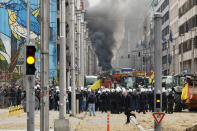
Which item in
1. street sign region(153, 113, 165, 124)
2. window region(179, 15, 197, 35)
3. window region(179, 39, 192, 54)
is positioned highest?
window region(179, 15, 197, 35)

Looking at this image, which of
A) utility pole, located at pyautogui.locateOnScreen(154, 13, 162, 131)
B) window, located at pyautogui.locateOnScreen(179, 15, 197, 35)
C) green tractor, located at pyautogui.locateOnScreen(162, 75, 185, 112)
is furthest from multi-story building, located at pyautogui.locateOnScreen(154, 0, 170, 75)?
utility pole, located at pyautogui.locateOnScreen(154, 13, 162, 131)

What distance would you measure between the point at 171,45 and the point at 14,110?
62261 mm

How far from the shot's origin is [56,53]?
65.3 meters

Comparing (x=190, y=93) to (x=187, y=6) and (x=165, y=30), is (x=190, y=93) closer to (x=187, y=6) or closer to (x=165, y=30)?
(x=187, y=6)

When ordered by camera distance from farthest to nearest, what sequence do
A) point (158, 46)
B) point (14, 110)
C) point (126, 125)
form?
point (14, 110) → point (126, 125) → point (158, 46)

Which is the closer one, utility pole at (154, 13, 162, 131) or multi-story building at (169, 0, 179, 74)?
utility pole at (154, 13, 162, 131)

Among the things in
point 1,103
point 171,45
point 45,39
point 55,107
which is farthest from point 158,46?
point 171,45

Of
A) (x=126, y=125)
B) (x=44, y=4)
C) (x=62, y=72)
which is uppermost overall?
(x=44, y=4)

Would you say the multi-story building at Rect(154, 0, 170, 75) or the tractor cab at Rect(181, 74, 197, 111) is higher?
the multi-story building at Rect(154, 0, 170, 75)

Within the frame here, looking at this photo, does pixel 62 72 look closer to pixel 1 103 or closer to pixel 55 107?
pixel 55 107

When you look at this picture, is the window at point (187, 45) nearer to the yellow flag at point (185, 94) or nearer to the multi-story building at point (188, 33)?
the multi-story building at point (188, 33)

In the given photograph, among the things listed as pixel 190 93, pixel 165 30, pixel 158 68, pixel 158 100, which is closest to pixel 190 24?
pixel 165 30

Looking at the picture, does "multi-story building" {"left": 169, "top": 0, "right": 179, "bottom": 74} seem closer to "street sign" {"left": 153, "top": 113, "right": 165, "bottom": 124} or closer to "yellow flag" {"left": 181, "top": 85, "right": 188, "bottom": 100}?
"yellow flag" {"left": 181, "top": 85, "right": 188, "bottom": 100}

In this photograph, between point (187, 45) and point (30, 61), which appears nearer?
point (30, 61)
